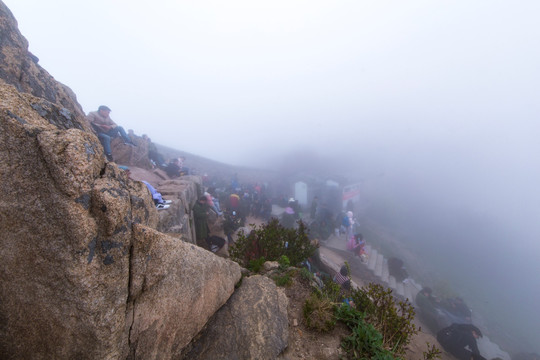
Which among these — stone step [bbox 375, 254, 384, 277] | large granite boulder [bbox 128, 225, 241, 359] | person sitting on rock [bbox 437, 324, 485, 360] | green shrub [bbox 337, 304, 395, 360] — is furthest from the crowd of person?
large granite boulder [bbox 128, 225, 241, 359]

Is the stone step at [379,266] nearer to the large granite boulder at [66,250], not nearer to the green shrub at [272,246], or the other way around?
the green shrub at [272,246]

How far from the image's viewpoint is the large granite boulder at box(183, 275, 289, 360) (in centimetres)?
313

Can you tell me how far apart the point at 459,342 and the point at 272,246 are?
10.2 metres

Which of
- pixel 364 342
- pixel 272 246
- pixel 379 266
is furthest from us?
pixel 379 266

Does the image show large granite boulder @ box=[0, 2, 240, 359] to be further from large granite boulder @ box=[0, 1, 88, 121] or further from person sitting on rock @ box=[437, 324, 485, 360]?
person sitting on rock @ box=[437, 324, 485, 360]

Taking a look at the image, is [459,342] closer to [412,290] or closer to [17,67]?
[412,290]

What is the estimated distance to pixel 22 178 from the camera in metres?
1.96

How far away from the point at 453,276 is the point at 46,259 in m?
35.5

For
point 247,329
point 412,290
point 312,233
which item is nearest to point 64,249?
point 247,329

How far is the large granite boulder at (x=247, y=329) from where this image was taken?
3.13m

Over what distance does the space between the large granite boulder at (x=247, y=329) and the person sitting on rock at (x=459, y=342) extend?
1049 centimetres

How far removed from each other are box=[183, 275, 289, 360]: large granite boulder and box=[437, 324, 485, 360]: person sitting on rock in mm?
10487

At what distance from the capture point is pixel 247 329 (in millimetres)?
3428

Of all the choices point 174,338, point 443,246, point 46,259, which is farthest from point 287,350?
point 443,246
